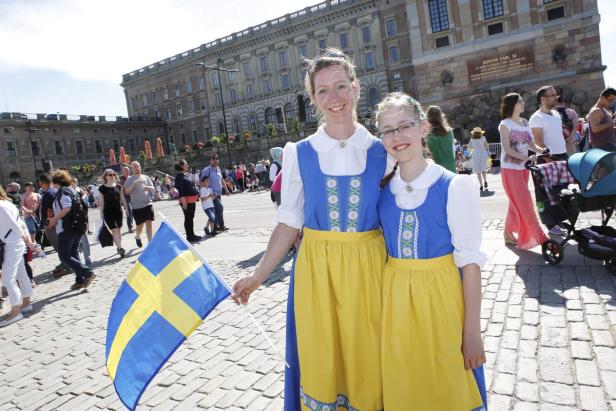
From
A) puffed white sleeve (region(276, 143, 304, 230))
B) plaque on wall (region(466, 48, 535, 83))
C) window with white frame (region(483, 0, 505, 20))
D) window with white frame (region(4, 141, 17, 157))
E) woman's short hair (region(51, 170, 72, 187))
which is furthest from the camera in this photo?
window with white frame (region(4, 141, 17, 157))

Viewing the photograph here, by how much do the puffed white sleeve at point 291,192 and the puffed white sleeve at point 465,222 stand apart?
0.78m

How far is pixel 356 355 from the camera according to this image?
207 cm

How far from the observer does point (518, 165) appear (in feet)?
17.2

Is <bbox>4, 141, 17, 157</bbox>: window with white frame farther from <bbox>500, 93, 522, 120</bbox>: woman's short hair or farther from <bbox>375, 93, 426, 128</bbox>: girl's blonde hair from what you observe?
<bbox>375, 93, 426, 128</bbox>: girl's blonde hair

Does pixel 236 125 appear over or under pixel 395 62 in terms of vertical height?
under

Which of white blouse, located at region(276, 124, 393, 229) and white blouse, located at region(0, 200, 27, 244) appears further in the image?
white blouse, located at region(0, 200, 27, 244)

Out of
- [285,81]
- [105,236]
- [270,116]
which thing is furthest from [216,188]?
[270,116]

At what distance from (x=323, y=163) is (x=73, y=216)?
19.2ft

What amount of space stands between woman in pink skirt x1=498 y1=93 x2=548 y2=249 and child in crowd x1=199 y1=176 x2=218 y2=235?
6.67 meters

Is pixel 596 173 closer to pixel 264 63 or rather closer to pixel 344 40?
pixel 344 40

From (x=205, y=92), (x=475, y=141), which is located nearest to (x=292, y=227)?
(x=475, y=141)

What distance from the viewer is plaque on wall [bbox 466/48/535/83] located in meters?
28.7

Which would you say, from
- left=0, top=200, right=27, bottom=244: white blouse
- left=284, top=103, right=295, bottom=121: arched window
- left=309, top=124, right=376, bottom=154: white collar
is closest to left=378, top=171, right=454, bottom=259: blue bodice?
left=309, top=124, right=376, bottom=154: white collar

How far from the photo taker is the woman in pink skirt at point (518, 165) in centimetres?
513
